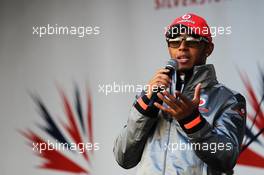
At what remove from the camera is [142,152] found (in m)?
0.97

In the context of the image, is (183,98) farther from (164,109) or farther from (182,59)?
(182,59)

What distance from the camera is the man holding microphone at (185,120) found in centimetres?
86

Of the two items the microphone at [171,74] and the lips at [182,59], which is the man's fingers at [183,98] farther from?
the lips at [182,59]

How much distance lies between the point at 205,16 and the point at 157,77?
40.2 inches

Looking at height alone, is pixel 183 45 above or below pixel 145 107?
above

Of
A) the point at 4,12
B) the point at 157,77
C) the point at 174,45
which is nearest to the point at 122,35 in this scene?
the point at 4,12

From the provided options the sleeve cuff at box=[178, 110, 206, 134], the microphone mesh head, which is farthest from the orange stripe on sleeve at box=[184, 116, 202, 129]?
the microphone mesh head

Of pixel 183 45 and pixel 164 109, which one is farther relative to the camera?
pixel 183 45

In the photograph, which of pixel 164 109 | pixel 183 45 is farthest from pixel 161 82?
pixel 183 45

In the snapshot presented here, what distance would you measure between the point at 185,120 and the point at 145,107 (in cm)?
10

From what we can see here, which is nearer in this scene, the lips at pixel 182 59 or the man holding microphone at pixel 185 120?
the man holding microphone at pixel 185 120

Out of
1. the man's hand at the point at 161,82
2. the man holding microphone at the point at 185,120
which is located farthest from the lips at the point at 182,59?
the man's hand at the point at 161,82

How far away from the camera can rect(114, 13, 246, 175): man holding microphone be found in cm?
86

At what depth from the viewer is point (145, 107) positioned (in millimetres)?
920
